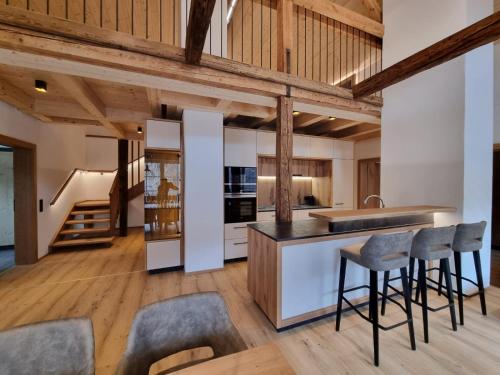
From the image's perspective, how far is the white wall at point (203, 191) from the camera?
320cm

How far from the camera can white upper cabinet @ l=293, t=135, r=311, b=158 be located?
4242 mm

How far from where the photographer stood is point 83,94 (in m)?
2.54

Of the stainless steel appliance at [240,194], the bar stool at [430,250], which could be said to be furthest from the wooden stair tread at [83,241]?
the bar stool at [430,250]

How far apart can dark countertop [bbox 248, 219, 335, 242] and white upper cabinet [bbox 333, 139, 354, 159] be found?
2685 millimetres

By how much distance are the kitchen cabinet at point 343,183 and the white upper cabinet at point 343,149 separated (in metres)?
0.09

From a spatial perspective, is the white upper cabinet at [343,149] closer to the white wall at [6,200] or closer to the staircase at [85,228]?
the staircase at [85,228]

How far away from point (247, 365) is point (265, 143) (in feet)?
11.4

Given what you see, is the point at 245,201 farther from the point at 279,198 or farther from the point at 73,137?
the point at 73,137

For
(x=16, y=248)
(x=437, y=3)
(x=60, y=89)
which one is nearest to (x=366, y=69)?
(x=437, y=3)

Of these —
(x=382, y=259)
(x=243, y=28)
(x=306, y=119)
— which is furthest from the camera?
(x=306, y=119)

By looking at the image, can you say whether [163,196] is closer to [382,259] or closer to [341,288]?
[341,288]

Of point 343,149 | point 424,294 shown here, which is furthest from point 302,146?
point 424,294

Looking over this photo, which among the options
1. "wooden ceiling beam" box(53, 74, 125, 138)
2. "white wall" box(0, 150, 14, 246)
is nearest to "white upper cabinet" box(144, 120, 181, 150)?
"wooden ceiling beam" box(53, 74, 125, 138)

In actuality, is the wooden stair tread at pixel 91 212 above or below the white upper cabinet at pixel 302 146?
below
